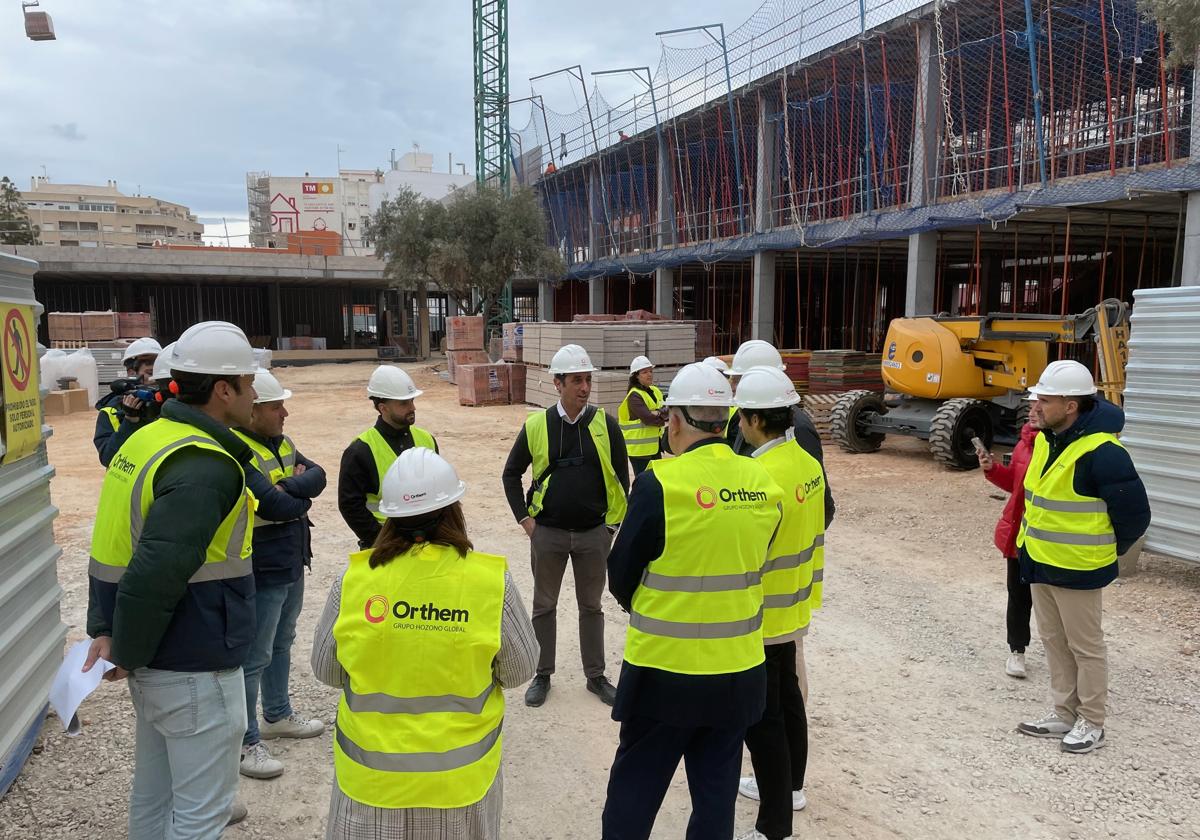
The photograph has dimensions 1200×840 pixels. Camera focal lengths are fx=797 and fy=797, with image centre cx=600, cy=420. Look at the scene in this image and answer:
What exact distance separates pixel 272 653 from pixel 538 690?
145 cm

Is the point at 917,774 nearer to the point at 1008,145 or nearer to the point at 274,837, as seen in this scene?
the point at 274,837

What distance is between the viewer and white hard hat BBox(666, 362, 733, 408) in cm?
285

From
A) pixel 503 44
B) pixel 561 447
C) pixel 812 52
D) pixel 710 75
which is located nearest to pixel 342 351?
pixel 503 44

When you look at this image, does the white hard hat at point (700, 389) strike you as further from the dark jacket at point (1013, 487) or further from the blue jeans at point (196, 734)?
the dark jacket at point (1013, 487)

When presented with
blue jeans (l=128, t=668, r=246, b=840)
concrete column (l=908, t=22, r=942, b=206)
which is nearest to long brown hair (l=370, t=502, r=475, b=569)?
blue jeans (l=128, t=668, r=246, b=840)

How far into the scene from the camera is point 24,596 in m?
3.76

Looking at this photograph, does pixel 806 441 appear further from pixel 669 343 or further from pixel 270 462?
pixel 669 343

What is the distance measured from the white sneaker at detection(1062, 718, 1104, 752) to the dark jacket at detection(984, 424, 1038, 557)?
1.07 metres

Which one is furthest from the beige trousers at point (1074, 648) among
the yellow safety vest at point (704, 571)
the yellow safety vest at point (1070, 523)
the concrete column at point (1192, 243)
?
the concrete column at point (1192, 243)

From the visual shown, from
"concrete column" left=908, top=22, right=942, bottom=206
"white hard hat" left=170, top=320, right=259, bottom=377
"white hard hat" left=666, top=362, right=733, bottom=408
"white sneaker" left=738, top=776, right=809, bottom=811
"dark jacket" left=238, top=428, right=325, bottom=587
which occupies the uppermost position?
"concrete column" left=908, top=22, right=942, bottom=206

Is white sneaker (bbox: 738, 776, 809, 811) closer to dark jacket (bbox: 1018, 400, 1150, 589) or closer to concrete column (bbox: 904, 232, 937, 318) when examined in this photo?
dark jacket (bbox: 1018, 400, 1150, 589)

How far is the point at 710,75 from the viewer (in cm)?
2083

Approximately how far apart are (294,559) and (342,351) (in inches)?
1409

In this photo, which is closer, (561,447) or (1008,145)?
(561,447)
